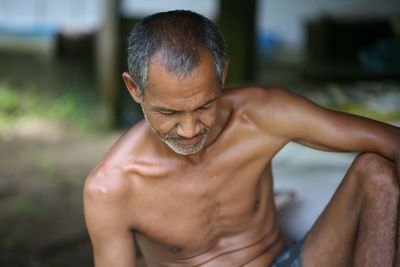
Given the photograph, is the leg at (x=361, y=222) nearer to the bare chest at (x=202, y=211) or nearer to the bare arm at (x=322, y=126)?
the bare arm at (x=322, y=126)

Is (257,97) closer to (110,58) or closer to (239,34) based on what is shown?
(239,34)

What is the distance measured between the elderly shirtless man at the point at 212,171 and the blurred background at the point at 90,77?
0.78 m

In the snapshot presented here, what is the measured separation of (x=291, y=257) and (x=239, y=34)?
12.5 ft

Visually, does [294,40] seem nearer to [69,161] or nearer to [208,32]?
[69,161]

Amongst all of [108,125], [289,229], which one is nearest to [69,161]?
[108,125]

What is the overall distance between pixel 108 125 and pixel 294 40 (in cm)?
539

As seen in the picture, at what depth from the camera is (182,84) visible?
1893 millimetres

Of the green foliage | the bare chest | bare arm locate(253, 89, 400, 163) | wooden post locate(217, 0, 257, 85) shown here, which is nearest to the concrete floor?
the bare chest

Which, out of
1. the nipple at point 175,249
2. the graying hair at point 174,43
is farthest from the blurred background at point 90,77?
the graying hair at point 174,43

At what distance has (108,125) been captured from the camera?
6523 millimetres

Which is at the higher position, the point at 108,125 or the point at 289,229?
the point at 289,229

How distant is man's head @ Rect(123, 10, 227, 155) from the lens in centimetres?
190

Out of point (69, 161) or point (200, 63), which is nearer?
point (200, 63)

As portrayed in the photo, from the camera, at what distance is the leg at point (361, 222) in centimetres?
200
